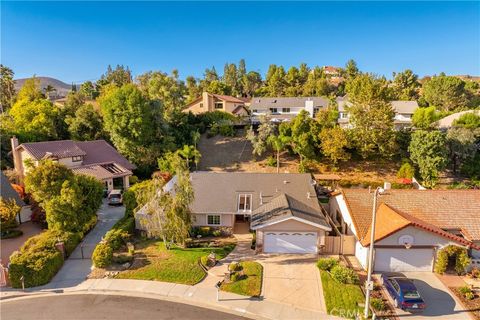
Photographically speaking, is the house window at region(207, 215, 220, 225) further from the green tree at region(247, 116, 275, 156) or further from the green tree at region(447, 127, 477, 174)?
the green tree at region(447, 127, 477, 174)

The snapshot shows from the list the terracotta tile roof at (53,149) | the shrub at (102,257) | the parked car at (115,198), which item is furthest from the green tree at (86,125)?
the shrub at (102,257)

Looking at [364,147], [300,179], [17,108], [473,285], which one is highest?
[17,108]

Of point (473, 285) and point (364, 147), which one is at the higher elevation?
point (364, 147)

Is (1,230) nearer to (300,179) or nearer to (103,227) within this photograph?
(103,227)

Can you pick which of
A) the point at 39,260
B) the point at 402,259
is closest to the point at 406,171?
the point at 402,259

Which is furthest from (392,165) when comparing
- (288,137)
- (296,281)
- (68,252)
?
(68,252)

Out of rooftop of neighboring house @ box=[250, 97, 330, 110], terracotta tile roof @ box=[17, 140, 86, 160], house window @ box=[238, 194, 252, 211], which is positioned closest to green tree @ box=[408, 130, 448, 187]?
house window @ box=[238, 194, 252, 211]

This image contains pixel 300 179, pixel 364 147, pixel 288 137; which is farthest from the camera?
pixel 288 137

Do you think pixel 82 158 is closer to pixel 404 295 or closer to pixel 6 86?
pixel 404 295
